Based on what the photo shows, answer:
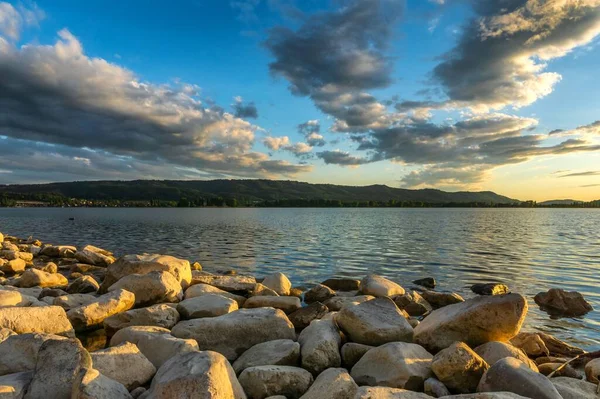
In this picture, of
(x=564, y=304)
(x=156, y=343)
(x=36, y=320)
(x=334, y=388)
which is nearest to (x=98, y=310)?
(x=36, y=320)

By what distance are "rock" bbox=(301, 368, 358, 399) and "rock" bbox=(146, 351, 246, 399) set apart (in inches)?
39.7

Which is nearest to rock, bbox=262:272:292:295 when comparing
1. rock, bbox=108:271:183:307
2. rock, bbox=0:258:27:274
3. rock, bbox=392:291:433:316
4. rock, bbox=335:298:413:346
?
rock, bbox=108:271:183:307

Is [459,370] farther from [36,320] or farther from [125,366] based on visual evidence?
[36,320]

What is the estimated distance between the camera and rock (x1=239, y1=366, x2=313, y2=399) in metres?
6.10

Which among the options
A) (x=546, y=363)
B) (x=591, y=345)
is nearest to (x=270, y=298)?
(x=546, y=363)

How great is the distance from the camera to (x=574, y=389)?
6035mm

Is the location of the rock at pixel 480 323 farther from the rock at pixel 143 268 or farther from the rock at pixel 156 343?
the rock at pixel 143 268

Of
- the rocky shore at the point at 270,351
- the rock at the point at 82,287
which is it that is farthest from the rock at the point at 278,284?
the rock at the point at 82,287

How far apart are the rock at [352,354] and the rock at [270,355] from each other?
96cm

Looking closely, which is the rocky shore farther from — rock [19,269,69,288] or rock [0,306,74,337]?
rock [19,269,69,288]

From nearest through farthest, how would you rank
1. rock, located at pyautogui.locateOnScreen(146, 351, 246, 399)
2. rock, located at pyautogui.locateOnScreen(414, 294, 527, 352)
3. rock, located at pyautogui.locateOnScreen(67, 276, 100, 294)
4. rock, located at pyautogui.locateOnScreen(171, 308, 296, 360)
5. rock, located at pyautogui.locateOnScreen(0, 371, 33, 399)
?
rock, located at pyautogui.locateOnScreen(146, 351, 246, 399)
rock, located at pyautogui.locateOnScreen(0, 371, 33, 399)
rock, located at pyautogui.locateOnScreen(414, 294, 527, 352)
rock, located at pyautogui.locateOnScreen(171, 308, 296, 360)
rock, located at pyautogui.locateOnScreen(67, 276, 100, 294)

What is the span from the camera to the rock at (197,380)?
193 inches

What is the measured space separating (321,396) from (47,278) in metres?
13.5

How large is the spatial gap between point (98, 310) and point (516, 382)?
903 cm
